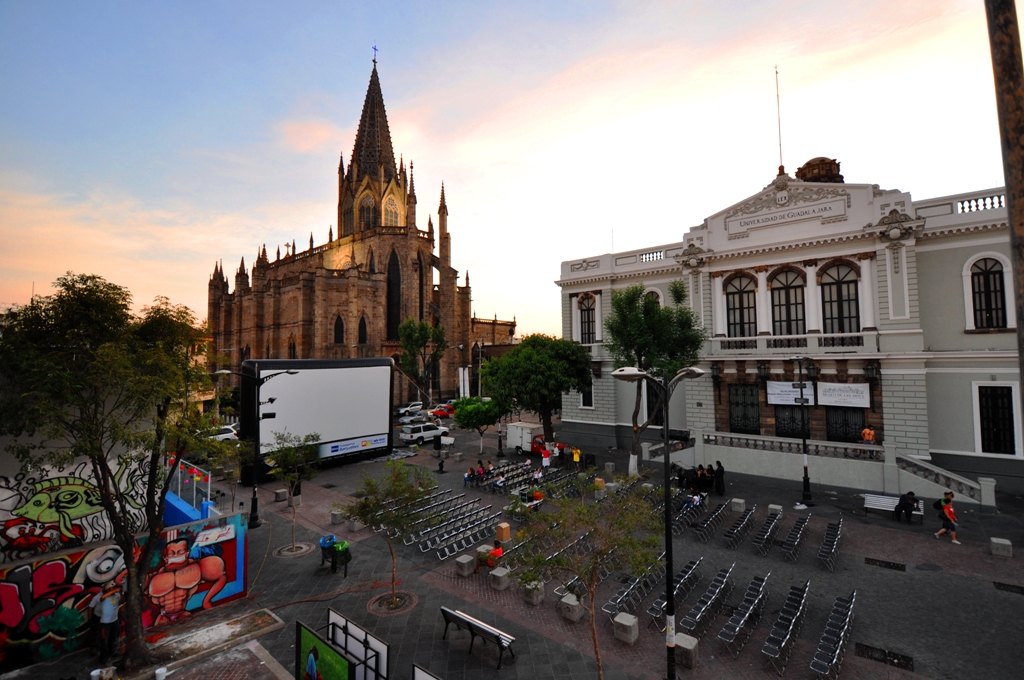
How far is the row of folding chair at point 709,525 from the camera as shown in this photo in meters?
15.9

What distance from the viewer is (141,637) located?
991 cm

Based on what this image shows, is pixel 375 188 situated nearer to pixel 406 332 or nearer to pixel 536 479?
pixel 406 332

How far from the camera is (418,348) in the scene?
50.1 meters

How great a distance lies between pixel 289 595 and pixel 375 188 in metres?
63.2

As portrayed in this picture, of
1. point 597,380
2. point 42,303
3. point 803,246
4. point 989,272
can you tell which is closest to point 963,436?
point 989,272

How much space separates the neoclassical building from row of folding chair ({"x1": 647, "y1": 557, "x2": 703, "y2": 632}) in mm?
11746

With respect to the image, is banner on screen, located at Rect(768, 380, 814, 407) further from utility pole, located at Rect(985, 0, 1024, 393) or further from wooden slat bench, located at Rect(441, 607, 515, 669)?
utility pole, located at Rect(985, 0, 1024, 393)

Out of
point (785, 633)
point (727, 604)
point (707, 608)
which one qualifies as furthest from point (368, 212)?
point (785, 633)

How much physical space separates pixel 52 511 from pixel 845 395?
2973cm

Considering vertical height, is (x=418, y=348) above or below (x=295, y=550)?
above

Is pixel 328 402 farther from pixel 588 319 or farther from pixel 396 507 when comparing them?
pixel 588 319

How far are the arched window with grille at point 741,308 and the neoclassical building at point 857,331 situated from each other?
2.7 inches

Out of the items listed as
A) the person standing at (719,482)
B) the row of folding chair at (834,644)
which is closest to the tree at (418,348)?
the person standing at (719,482)

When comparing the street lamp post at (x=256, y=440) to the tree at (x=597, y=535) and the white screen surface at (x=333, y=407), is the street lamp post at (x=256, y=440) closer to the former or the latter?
the white screen surface at (x=333, y=407)
